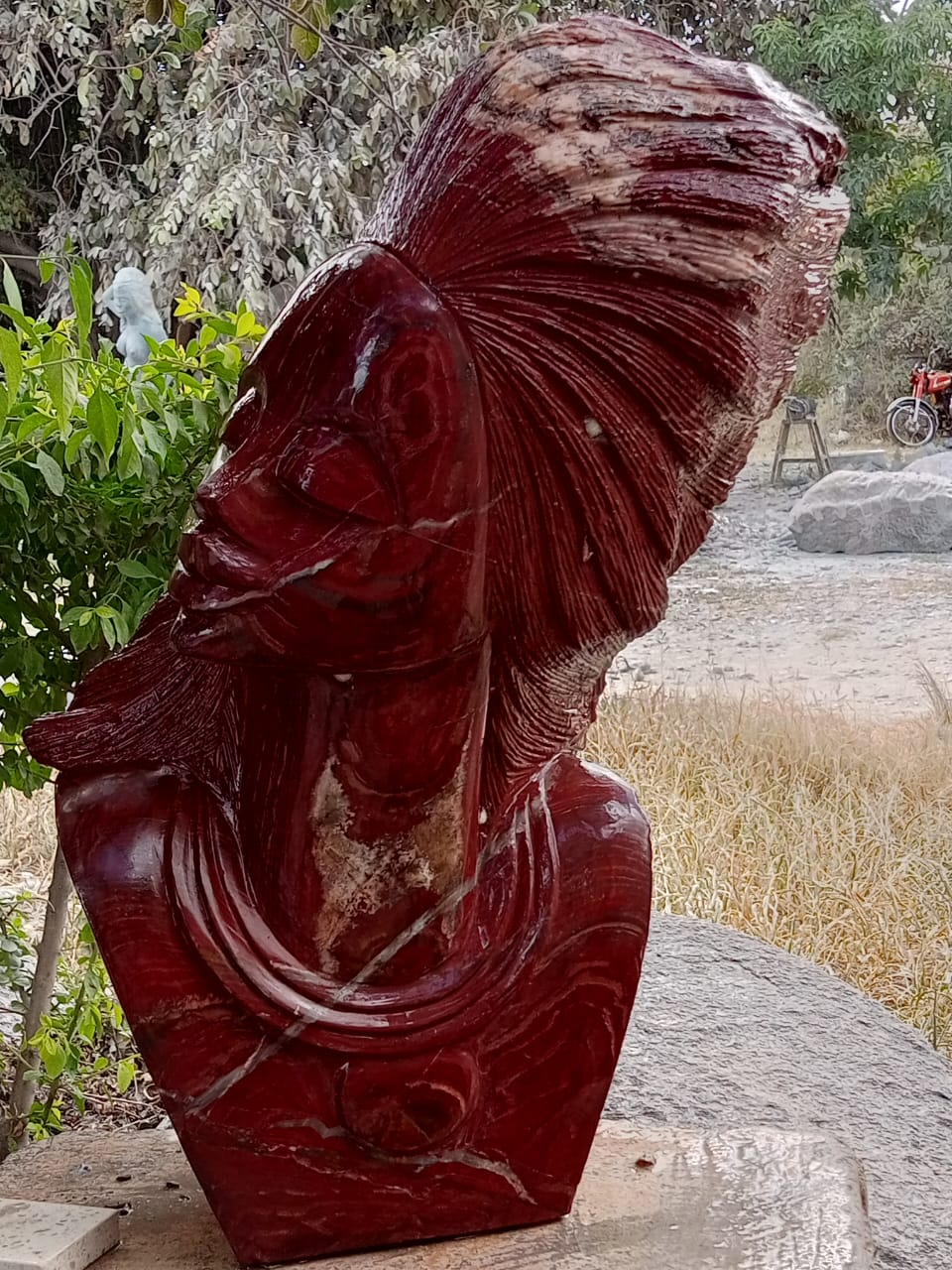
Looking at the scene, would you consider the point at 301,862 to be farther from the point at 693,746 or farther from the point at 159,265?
the point at 159,265

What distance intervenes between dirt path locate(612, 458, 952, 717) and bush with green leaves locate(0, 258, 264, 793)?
2373 millimetres

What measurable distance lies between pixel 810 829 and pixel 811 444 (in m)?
2.29

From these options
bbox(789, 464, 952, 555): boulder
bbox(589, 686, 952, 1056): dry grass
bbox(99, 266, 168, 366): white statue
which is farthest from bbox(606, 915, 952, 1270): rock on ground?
bbox(789, 464, 952, 555): boulder

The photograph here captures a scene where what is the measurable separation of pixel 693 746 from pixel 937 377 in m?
1.75

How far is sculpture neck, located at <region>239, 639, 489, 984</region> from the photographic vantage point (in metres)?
1.03

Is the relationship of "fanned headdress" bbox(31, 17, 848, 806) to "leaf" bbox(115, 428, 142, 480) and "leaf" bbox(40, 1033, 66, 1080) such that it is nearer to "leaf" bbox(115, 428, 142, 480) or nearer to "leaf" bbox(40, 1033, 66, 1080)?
"leaf" bbox(115, 428, 142, 480)

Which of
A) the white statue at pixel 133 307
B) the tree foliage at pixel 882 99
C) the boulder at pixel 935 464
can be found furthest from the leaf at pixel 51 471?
→ the boulder at pixel 935 464

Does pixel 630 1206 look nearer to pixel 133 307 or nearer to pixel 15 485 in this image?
pixel 15 485

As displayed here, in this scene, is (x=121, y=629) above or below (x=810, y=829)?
above

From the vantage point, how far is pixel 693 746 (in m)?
3.22

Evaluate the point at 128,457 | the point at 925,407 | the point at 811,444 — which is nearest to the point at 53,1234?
the point at 128,457

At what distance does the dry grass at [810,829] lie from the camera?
8.11 feet

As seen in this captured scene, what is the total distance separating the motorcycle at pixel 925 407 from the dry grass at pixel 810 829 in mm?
1421

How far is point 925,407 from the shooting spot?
4398 mm
